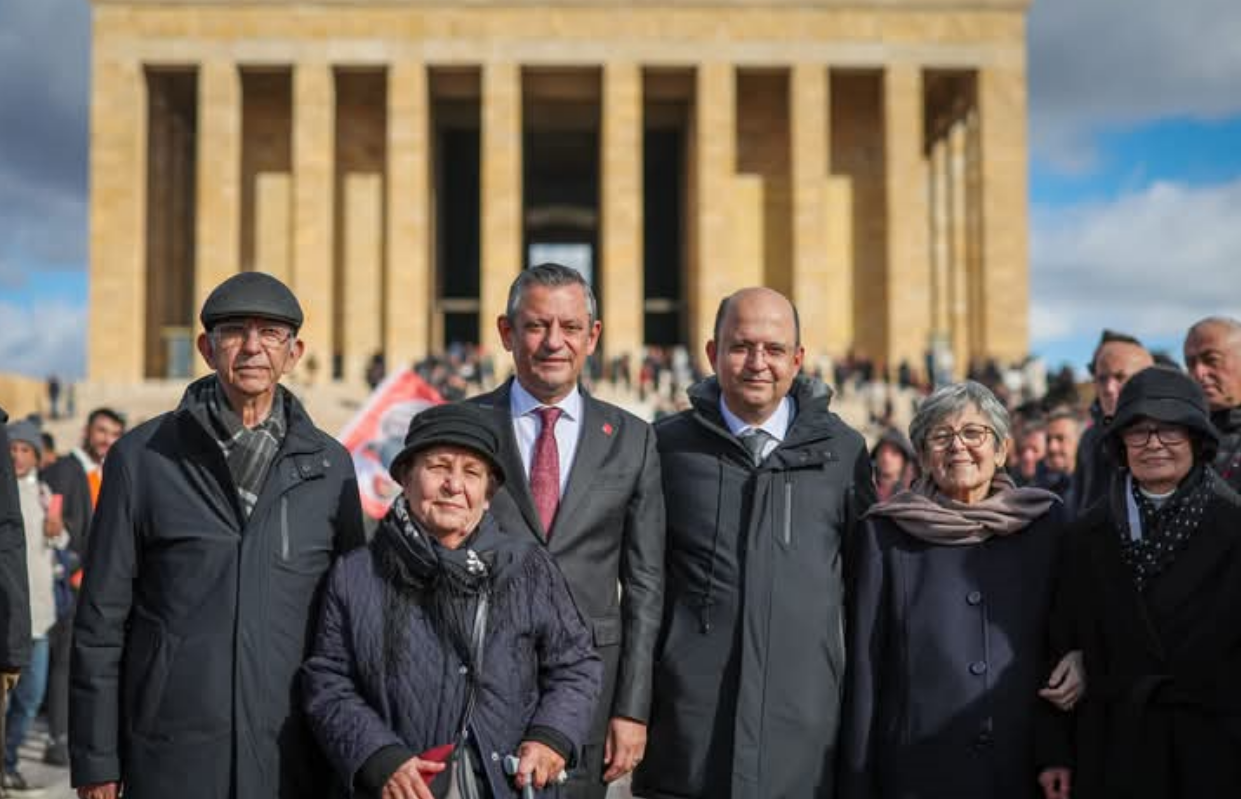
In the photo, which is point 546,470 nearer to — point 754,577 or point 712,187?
point 754,577

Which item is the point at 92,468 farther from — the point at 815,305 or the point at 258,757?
the point at 815,305

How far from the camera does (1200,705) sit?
384cm

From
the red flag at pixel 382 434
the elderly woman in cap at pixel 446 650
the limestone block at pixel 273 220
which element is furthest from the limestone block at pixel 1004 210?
the elderly woman in cap at pixel 446 650

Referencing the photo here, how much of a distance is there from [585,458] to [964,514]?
1.26 m

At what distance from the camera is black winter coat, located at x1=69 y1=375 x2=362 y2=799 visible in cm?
384

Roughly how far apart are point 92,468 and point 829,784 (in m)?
6.89

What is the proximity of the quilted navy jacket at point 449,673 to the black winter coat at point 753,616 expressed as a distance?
1.91 feet

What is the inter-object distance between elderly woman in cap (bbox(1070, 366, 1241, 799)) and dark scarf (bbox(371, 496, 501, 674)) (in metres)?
1.94

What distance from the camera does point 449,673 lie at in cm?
360

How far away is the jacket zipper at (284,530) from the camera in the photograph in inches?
156

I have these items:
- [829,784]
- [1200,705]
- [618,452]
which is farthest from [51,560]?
[1200,705]

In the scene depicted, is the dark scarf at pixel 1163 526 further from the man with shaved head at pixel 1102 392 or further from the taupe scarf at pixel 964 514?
the man with shaved head at pixel 1102 392

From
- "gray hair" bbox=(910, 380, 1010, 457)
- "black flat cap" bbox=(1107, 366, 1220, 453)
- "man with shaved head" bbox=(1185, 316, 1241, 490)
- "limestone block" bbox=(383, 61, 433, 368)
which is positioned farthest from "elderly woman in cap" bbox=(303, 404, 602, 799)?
"limestone block" bbox=(383, 61, 433, 368)

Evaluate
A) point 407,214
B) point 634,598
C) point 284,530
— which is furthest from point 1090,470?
point 407,214
